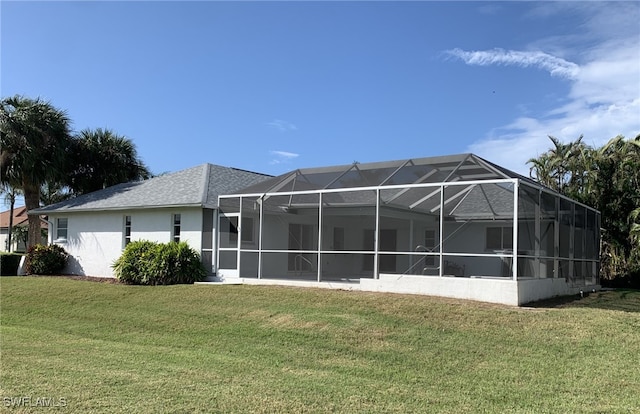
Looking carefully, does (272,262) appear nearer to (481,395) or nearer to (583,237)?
(583,237)

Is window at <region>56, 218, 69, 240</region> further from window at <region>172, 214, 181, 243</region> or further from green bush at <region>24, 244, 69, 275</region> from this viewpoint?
window at <region>172, 214, 181, 243</region>

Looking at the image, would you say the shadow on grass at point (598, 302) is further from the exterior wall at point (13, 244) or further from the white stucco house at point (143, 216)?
the exterior wall at point (13, 244)

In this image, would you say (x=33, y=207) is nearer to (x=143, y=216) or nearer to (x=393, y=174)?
(x=143, y=216)

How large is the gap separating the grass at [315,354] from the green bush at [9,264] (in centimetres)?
999

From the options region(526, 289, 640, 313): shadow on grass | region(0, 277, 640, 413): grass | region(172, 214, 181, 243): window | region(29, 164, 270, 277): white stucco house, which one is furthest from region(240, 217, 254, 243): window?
region(526, 289, 640, 313): shadow on grass

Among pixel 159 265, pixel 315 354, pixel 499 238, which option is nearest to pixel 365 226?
pixel 499 238

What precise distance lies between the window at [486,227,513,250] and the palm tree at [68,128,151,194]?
816 inches

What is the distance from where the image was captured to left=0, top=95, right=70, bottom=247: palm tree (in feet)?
83.6

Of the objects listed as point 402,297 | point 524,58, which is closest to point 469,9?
point 524,58

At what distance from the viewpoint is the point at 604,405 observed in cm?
651

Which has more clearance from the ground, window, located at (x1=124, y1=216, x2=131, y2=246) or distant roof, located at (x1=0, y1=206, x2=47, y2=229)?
distant roof, located at (x1=0, y1=206, x2=47, y2=229)

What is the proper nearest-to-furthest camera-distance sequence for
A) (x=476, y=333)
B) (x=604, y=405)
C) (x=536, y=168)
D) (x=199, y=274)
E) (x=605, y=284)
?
(x=604, y=405), (x=476, y=333), (x=199, y=274), (x=605, y=284), (x=536, y=168)

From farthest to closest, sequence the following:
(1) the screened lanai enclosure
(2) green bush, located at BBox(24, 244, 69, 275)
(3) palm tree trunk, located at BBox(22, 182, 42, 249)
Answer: (3) palm tree trunk, located at BBox(22, 182, 42, 249)
(2) green bush, located at BBox(24, 244, 69, 275)
(1) the screened lanai enclosure

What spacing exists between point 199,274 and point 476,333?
10.8 metres
